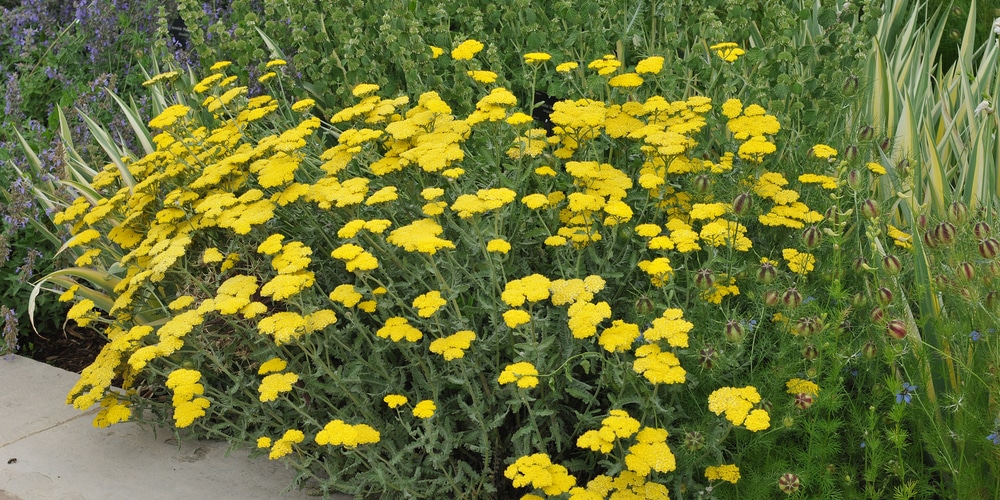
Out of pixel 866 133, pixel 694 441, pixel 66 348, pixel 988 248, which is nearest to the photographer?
pixel 988 248

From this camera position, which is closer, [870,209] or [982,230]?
[982,230]

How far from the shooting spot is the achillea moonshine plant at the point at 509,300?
206 centimetres

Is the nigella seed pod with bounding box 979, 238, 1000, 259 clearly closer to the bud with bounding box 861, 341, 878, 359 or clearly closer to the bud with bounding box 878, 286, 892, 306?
the bud with bounding box 878, 286, 892, 306

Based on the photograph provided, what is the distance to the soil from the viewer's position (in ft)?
11.4

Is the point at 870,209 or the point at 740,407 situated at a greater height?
the point at 870,209

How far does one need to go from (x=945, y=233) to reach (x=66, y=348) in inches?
124

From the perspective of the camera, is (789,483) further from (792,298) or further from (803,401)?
(792,298)

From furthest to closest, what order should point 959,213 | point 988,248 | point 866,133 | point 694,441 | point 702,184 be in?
point 866,133, point 702,184, point 959,213, point 694,441, point 988,248

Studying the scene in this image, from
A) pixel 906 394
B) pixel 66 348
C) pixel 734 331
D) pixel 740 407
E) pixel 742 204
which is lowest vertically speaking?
pixel 66 348

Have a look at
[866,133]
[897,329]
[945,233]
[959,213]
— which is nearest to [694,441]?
[897,329]

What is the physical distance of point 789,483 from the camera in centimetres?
190

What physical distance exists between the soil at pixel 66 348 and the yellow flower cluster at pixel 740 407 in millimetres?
2561

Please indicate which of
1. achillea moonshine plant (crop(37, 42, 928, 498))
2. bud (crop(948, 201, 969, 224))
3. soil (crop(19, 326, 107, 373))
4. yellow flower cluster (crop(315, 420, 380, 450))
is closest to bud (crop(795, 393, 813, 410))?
achillea moonshine plant (crop(37, 42, 928, 498))

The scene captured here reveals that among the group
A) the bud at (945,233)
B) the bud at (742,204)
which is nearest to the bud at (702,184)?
the bud at (742,204)
